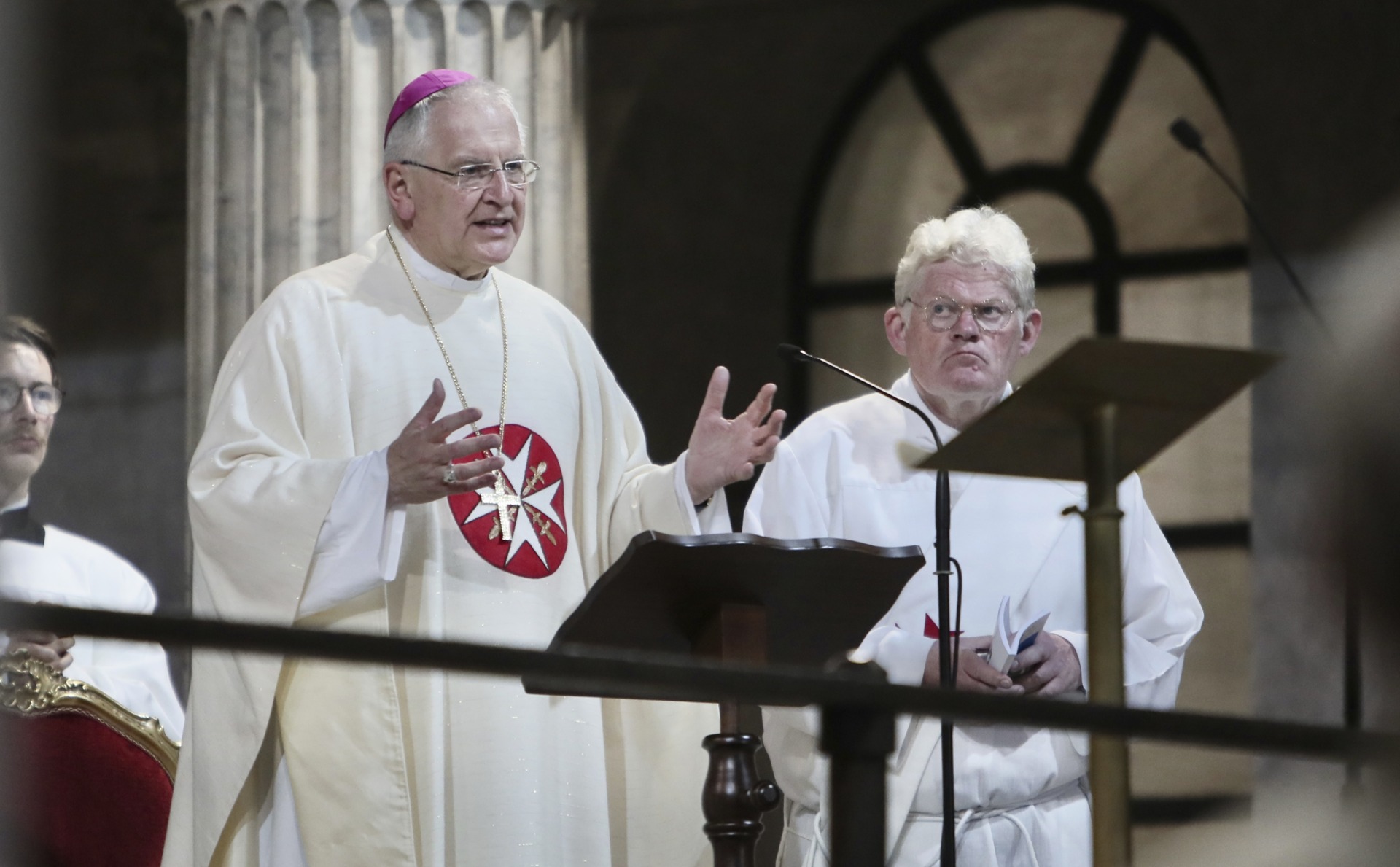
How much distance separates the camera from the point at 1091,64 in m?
10.5

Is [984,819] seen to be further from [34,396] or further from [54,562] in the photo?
[54,562]

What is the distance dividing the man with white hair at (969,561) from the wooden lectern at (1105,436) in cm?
132

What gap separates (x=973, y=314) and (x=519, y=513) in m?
1.12

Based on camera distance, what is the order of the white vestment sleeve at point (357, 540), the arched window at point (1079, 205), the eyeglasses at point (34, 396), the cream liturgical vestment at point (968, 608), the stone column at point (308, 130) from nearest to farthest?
the white vestment sleeve at point (357, 540) → the cream liturgical vestment at point (968, 608) → the eyeglasses at point (34, 396) → the stone column at point (308, 130) → the arched window at point (1079, 205)

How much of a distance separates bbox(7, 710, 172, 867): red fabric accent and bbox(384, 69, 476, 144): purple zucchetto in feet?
5.08

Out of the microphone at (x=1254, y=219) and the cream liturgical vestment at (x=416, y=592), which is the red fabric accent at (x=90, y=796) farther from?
the microphone at (x=1254, y=219)

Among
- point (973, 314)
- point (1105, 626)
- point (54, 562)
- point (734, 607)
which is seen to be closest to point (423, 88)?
point (973, 314)

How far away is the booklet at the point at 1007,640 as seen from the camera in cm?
426

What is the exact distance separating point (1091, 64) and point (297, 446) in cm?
685

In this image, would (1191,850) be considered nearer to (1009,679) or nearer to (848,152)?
(848,152)

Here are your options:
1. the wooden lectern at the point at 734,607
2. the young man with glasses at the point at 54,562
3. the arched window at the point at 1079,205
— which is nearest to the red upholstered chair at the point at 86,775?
the young man with glasses at the point at 54,562

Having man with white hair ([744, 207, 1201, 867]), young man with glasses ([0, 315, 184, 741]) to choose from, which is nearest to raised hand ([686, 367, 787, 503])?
man with white hair ([744, 207, 1201, 867])

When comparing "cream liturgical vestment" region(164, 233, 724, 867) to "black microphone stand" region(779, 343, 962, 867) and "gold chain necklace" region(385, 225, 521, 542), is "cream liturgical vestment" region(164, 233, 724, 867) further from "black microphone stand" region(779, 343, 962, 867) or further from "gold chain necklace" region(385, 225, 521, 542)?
"black microphone stand" region(779, 343, 962, 867)

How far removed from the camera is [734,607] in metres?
3.70
